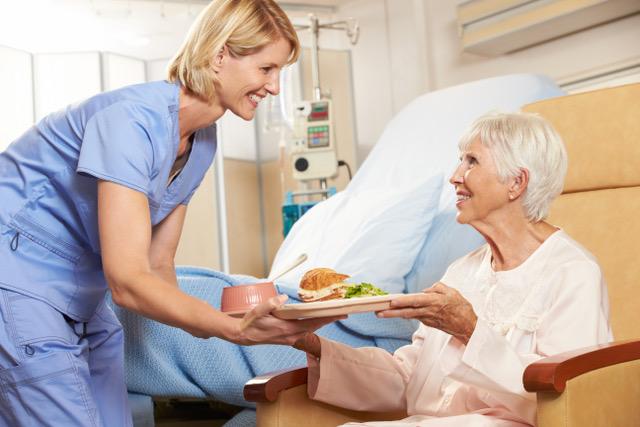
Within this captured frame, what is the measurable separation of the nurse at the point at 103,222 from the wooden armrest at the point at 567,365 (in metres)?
0.37

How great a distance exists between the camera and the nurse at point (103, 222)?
135cm

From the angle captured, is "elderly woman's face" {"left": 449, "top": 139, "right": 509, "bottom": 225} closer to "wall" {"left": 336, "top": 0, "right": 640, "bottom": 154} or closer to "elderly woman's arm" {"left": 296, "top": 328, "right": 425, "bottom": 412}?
"elderly woman's arm" {"left": 296, "top": 328, "right": 425, "bottom": 412}

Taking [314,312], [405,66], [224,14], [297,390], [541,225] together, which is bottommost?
[297,390]

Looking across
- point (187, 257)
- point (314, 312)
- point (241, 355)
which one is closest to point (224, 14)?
point (314, 312)

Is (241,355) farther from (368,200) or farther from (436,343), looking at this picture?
(368,200)

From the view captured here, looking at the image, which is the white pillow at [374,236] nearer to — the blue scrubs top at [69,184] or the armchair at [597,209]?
the armchair at [597,209]

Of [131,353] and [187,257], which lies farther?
[187,257]

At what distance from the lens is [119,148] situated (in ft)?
4.62

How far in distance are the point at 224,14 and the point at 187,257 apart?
14.7 feet

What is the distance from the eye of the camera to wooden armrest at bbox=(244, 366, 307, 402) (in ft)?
5.54

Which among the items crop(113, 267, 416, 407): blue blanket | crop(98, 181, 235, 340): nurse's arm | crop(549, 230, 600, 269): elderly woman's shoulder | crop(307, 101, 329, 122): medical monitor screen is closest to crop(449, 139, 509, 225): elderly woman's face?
crop(549, 230, 600, 269): elderly woman's shoulder

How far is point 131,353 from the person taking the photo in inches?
90.0

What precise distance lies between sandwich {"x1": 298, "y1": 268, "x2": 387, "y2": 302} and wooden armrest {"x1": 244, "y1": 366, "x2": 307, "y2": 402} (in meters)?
0.18

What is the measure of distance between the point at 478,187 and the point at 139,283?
743 millimetres
